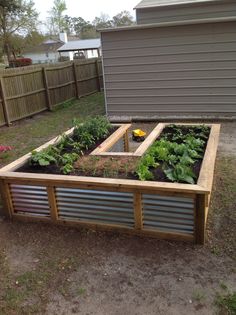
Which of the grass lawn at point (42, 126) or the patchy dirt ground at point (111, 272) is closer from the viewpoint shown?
the patchy dirt ground at point (111, 272)

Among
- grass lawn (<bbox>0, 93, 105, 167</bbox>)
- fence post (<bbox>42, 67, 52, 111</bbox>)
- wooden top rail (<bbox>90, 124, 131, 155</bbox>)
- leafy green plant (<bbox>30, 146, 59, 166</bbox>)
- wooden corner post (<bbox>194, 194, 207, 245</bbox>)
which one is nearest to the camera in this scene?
wooden corner post (<bbox>194, 194, 207, 245</bbox>)

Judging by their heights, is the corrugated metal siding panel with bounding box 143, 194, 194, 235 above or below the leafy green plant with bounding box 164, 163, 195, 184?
below

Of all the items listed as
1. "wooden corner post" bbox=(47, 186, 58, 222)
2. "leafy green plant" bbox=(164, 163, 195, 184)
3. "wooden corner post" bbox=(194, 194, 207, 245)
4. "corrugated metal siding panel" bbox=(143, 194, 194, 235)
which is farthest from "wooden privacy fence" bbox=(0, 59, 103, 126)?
"wooden corner post" bbox=(194, 194, 207, 245)

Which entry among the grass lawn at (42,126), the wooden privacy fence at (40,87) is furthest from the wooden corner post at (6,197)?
the wooden privacy fence at (40,87)

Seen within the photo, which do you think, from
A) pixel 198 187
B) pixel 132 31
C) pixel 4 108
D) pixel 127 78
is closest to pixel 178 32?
pixel 132 31

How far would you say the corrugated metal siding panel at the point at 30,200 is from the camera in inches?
157

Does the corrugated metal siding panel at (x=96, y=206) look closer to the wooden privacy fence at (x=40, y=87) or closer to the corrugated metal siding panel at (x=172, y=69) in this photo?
the corrugated metal siding panel at (x=172, y=69)

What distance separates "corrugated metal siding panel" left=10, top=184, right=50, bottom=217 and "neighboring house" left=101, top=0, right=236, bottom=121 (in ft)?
18.3

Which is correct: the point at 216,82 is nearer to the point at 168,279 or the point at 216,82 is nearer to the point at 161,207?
the point at 161,207

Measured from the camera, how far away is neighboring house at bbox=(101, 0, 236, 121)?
8141 millimetres

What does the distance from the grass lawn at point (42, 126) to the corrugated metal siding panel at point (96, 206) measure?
2.91 meters

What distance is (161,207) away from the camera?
3.49 meters

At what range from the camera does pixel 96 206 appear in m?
3.75

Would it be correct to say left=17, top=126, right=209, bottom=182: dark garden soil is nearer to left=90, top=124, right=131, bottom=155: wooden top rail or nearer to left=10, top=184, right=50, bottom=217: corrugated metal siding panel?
left=90, top=124, right=131, bottom=155: wooden top rail
